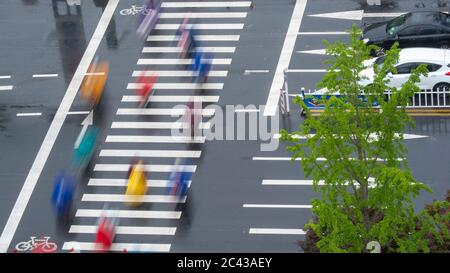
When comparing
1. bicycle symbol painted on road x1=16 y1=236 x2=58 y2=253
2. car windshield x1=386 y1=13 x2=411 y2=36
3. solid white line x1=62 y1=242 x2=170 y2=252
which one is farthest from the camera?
car windshield x1=386 y1=13 x2=411 y2=36

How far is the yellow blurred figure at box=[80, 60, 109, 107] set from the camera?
4056cm

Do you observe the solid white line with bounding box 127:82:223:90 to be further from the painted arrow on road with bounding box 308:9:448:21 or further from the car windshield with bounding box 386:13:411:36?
the car windshield with bounding box 386:13:411:36

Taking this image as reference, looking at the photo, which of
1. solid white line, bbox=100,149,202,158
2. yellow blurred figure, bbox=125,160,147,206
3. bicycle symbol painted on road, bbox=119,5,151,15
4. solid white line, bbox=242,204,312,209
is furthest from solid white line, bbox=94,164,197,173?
bicycle symbol painted on road, bbox=119,5,151,15

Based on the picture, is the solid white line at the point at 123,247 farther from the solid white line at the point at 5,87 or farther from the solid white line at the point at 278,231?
the solid white line at the point at 5,87

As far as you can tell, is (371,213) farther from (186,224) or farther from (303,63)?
(303,63)

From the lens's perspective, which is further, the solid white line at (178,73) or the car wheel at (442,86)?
the solid white line at (178,73)

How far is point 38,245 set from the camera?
108 feet

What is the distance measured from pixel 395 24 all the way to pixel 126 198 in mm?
13984

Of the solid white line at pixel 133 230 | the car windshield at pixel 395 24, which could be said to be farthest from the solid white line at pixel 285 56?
the solid white line at pixel 133 230

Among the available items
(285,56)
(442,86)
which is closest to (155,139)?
(285,56)

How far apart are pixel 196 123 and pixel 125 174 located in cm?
373

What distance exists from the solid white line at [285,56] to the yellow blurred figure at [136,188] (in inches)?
236

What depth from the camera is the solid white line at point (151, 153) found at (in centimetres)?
3659

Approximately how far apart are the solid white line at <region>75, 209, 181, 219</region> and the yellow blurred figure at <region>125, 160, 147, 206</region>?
0.57 meters
